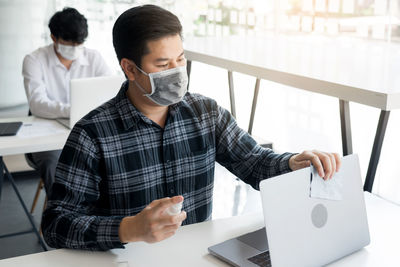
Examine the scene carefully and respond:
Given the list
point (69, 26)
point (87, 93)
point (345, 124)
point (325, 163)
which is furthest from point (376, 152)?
point (69, 26)

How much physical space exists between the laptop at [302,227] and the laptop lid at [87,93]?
1.37 m

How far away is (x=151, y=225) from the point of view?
111 cm

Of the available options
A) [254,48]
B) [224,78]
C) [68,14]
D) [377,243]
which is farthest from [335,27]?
[377,243]

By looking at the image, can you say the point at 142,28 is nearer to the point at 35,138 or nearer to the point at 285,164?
→ the point at 285,164

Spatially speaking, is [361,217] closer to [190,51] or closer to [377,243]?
[377,243]

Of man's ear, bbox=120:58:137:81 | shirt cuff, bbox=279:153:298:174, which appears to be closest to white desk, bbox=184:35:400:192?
shirt cuff, bbox=279:153:298:174

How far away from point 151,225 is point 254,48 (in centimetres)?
213

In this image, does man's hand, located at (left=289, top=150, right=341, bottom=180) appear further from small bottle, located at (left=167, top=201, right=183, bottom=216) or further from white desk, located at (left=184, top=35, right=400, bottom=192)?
white desk, located at (left=184, top=35, right=400, bottom=192)

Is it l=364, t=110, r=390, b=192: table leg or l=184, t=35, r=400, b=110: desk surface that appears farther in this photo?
l=364, t=110, r=390, b=192: table leg

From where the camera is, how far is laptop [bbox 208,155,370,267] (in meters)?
1.14

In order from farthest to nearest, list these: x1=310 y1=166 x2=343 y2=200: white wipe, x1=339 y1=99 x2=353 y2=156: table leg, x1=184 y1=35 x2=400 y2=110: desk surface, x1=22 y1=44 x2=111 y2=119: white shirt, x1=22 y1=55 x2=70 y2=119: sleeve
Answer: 1. x1=22 y1=44 x2=111 y2=119: white shirt
2. x1=22 y1=55 x2=70 y2=119: sleeve
3. x1=339 y1=99 x2=353 y2=156: table leg
4. x1=184 y1=35 x2=400 y2=110: desk surface
5. x1=310 y1=166 x2=343 y2=200: white wipe

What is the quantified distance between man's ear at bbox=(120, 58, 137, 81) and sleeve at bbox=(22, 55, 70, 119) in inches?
50.9

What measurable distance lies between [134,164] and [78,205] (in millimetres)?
209

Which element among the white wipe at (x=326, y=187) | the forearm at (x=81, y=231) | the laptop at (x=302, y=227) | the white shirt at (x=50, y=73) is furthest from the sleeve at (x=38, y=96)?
the white wipe at (x=326, y=187)
